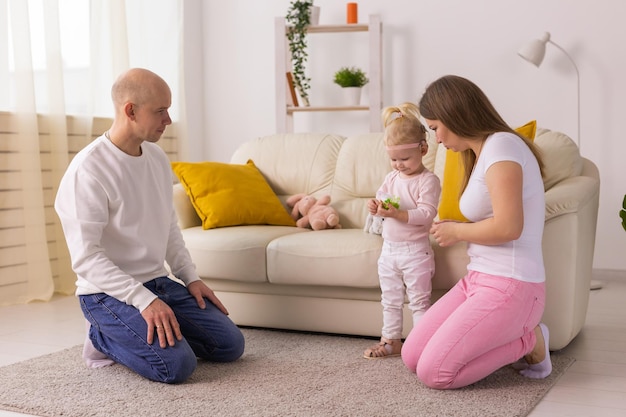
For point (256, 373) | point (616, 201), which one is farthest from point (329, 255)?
point (616, 201)

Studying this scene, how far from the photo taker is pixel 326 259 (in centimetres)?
296

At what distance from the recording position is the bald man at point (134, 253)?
246 cm

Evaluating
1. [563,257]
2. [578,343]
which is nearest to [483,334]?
[563,257]

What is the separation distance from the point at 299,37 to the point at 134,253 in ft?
9.14

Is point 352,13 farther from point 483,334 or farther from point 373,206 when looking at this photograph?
point 483,334

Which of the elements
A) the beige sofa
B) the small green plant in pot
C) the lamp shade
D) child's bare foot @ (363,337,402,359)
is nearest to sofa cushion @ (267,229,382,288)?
the beige sofa

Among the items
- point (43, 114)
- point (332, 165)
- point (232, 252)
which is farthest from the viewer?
point (43, 114)

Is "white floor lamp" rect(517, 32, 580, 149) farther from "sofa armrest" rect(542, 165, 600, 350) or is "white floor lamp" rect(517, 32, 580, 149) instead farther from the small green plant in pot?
"sofa armrest" rect(542, 165, 600, 350)

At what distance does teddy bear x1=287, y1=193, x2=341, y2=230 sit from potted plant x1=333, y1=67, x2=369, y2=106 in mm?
1507

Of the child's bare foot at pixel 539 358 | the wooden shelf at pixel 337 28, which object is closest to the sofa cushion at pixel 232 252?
the child's bare foot at pixel 539 358

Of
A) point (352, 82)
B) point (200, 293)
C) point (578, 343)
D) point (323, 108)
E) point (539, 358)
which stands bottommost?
point (578, 343)

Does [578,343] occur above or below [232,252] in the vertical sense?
below

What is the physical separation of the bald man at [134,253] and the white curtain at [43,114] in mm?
1565

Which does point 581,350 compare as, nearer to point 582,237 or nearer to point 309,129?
point 582,237
